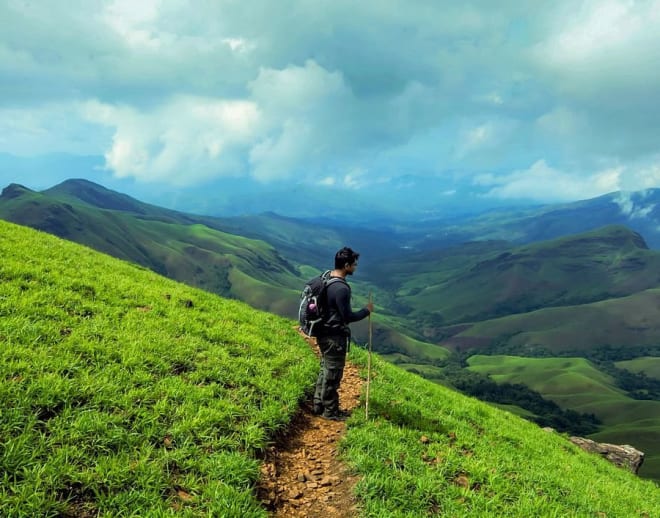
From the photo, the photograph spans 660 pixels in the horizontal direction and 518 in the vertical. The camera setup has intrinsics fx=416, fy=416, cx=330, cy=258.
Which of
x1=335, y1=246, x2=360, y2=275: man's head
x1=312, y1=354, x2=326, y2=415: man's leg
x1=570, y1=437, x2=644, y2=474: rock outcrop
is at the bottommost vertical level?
x1=570, y1=437, x2=644, y2=474: rock outcrop

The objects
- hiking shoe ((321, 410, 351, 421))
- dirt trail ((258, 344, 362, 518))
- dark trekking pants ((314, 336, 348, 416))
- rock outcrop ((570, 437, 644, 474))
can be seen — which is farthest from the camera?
rock outcrop ((570, 437, 644, 474))

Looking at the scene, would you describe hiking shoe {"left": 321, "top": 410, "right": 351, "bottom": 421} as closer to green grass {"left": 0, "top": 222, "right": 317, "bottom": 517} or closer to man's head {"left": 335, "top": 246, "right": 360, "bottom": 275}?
green grass {"left": 0, "top": 222, "right": 317, "bottom": 517}

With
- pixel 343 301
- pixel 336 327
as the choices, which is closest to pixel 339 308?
pixel 343 301

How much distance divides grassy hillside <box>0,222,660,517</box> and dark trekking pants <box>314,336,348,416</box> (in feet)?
2.58

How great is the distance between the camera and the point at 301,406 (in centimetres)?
1216

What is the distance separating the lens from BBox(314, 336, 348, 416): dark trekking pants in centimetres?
1136

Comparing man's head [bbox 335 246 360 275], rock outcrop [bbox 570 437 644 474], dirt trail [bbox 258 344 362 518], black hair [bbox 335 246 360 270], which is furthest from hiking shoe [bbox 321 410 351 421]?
rock outcrop [bbox 570 437 644 474]

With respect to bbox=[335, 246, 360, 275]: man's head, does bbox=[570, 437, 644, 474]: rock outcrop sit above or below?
below

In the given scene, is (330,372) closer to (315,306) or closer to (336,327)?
(336,327)

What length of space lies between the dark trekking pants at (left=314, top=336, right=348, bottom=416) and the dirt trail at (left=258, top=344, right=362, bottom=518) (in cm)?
38

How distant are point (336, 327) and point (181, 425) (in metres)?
4.41

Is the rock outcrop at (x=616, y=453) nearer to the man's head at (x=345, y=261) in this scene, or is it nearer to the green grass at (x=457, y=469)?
the green grass at (x=457, y=469)

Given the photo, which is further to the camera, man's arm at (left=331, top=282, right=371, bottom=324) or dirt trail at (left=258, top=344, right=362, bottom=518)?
man's arm at (left=331, top=282, right=371, bottom=324)

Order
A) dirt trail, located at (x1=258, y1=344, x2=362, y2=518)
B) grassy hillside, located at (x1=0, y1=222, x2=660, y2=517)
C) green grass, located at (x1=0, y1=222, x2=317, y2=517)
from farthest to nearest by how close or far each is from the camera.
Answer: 1. dirt trail, located at (x1=258, y1=344, x2=362, y2=518)
2. grassy hillside, located at (x1=0, y1=222, x2=660, y2=517)
3. green grass, located at (x1=0, y1=222, x2=317, y2=517)
